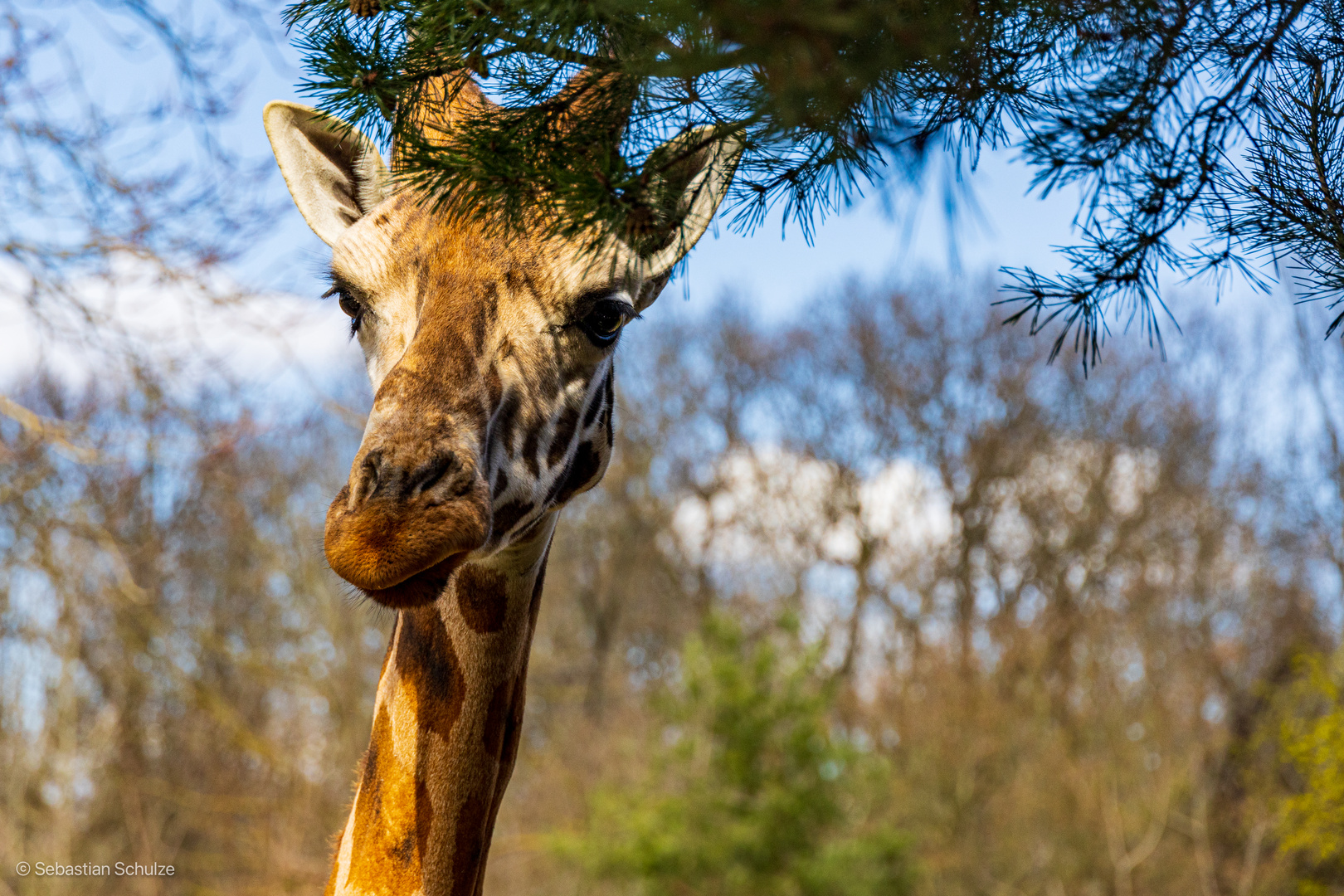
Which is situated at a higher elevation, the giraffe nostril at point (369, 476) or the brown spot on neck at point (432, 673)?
the giraffe nostril at point (369, 476)

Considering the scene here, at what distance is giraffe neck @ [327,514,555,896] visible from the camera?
2.34 m

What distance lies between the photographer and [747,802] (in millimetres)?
11297

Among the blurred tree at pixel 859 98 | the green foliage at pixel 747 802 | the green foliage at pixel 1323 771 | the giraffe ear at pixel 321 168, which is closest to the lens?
the blurred tree at pixel 859 98

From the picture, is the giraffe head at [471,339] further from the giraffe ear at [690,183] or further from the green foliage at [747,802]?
the green foliage at [747,802]

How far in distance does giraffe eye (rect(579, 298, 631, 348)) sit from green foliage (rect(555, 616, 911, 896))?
9310mm

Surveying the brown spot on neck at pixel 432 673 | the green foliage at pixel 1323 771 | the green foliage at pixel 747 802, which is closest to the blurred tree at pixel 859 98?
the brown spot on neck at pixel 432 673

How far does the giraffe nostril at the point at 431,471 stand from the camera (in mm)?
1772

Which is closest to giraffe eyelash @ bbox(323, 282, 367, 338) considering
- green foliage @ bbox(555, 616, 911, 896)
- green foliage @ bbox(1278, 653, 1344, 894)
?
green foliage @ bbox(1278, 653, 1344, 894)

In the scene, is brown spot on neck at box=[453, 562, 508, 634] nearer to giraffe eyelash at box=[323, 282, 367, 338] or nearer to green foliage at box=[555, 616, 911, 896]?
giraffe eyelash at box=[323, 282, 367, 338]

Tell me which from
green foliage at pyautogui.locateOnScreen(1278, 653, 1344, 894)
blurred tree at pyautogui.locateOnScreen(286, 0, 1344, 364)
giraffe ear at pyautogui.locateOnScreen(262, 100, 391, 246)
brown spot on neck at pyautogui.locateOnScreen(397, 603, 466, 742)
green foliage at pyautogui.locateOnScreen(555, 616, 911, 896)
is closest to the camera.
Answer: blurred tree at pyautogui.locateOnScreen(286, 0, 1344, 364)

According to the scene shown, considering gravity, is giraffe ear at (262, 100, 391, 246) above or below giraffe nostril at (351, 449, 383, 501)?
above

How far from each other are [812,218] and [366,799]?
5.40 ft

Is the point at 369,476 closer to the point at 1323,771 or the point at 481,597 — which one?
the point at 481,597

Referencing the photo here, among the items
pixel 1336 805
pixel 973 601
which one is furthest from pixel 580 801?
pixel 1336 805
